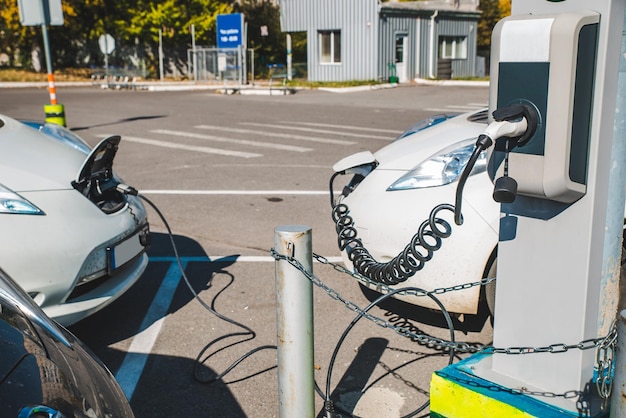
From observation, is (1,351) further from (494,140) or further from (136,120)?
(136,120)

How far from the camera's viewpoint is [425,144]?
444 centimetres

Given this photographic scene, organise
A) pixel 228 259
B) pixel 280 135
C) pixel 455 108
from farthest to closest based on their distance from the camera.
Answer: pixel 455 108, pixel 280 135, pixel 228 259

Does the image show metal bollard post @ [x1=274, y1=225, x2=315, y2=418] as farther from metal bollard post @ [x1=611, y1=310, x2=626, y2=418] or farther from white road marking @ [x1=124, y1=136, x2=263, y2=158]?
white road marking @ [x1=124, y1=136, x2=263, y2=158]

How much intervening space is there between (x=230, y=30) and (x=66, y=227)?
28.5 metres

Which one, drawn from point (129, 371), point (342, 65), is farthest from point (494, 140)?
point (342, 65)

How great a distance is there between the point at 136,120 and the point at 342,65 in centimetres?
1792

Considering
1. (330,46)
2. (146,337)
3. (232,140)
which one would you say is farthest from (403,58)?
(146,337)

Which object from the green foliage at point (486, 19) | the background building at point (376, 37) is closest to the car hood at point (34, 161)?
the background building at point (376, 37)

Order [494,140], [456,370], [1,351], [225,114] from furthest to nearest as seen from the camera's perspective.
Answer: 1. [225,114]
2. [456,370]
3. [494,140]
4. [1,351]

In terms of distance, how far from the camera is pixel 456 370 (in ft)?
9.69

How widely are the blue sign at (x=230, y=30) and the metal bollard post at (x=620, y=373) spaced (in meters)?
29.6

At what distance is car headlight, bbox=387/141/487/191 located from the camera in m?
4.05

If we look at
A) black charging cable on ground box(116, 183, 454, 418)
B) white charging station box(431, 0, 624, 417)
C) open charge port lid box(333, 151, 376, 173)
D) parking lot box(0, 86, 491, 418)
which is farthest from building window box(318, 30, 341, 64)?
white charging station box(431, 0, 624, 417)

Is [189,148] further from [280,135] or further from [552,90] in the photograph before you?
[552,90]
